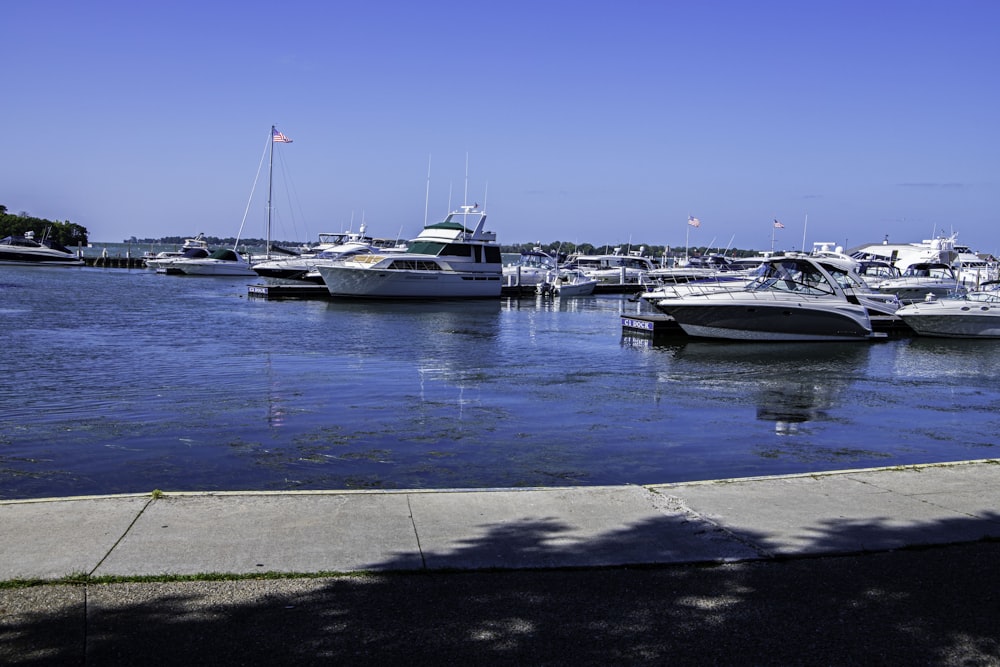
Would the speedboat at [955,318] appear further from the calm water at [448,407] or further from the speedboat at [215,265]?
the speedboat at [215,265]

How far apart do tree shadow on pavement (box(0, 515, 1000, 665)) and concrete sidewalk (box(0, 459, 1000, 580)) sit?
0.27 metres

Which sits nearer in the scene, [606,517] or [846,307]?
[606,517]

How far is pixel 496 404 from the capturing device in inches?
643

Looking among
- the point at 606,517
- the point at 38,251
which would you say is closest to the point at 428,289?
the point at 606,517

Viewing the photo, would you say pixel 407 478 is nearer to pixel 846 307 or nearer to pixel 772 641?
pixel 772 641

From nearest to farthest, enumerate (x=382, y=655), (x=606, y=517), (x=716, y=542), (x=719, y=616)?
(x=382, y=655) < (x=719, y=616) < (x=716, y=542) < (x=606, y=517)

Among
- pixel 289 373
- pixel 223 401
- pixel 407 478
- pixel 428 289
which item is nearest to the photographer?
pixel 407 478

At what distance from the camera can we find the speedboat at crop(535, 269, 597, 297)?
61.1m

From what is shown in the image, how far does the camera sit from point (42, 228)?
13200 centimetres

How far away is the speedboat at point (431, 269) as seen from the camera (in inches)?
1940

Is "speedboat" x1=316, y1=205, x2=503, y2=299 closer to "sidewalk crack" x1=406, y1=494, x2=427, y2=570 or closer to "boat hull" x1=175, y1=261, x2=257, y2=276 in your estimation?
"boat hull" x1=175, y1=261, x2=257, y2=276

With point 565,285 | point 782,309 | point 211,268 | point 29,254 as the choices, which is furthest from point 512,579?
point 29,254

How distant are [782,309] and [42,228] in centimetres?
12717

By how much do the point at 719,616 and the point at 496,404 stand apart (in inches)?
439
